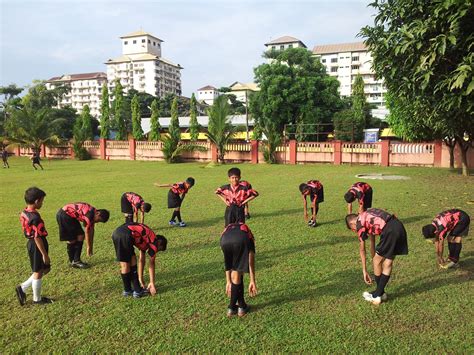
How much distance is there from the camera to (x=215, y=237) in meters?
7.80

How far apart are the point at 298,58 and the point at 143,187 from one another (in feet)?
83.5

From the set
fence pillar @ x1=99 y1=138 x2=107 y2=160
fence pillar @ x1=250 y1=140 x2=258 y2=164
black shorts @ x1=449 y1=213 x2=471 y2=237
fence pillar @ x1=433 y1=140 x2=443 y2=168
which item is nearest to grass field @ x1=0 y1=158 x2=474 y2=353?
black shorts @ x1=449 y1=213 x2=471 y2=237

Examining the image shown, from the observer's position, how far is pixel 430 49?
5.78 metres

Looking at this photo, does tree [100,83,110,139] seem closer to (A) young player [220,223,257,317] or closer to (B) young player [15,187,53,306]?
(B) young player [15,187,53,306]

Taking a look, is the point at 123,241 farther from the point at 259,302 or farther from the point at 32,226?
the point at 259,302

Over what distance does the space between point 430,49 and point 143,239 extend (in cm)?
490

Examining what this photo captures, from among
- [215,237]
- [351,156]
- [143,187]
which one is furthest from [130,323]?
[351,156]

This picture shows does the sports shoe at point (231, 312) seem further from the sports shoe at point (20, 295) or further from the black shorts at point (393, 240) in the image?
the sports shoe at point (20, 295)

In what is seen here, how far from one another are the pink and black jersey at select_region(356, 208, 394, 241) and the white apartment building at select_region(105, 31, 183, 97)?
104m

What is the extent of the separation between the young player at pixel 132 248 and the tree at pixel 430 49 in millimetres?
4349

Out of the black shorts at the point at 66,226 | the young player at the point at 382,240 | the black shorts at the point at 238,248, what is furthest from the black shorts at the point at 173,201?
the young player at the point at 382,240

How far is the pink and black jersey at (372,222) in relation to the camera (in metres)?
4.67

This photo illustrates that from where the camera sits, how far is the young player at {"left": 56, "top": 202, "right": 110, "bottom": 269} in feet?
19.5

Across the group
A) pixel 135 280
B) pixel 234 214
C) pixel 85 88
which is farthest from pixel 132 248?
pixel 85 88
